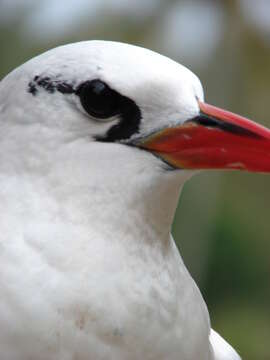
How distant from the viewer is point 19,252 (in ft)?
6.65

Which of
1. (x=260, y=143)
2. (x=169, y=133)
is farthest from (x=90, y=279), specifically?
(x=260, y=143)

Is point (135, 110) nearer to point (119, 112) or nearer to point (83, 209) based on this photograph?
point (119, 112)

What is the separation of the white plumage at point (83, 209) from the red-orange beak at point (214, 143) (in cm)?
3

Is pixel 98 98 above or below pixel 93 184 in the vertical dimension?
above

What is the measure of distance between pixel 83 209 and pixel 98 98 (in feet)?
0.90

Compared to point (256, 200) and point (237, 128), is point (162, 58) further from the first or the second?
point (256, 200)

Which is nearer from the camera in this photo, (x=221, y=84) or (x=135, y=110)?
(x=135, y=110)

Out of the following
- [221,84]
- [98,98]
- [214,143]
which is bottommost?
[221,84]

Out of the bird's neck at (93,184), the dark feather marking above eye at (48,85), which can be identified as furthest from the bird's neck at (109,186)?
the dark feather marking above eye at (48,85)

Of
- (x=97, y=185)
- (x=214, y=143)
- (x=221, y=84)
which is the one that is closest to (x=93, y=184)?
(x=97, y=185)

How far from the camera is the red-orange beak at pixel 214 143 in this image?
2.09 m

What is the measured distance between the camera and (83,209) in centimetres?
206

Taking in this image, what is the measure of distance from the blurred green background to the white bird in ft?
14.1

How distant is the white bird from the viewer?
6.59ft
